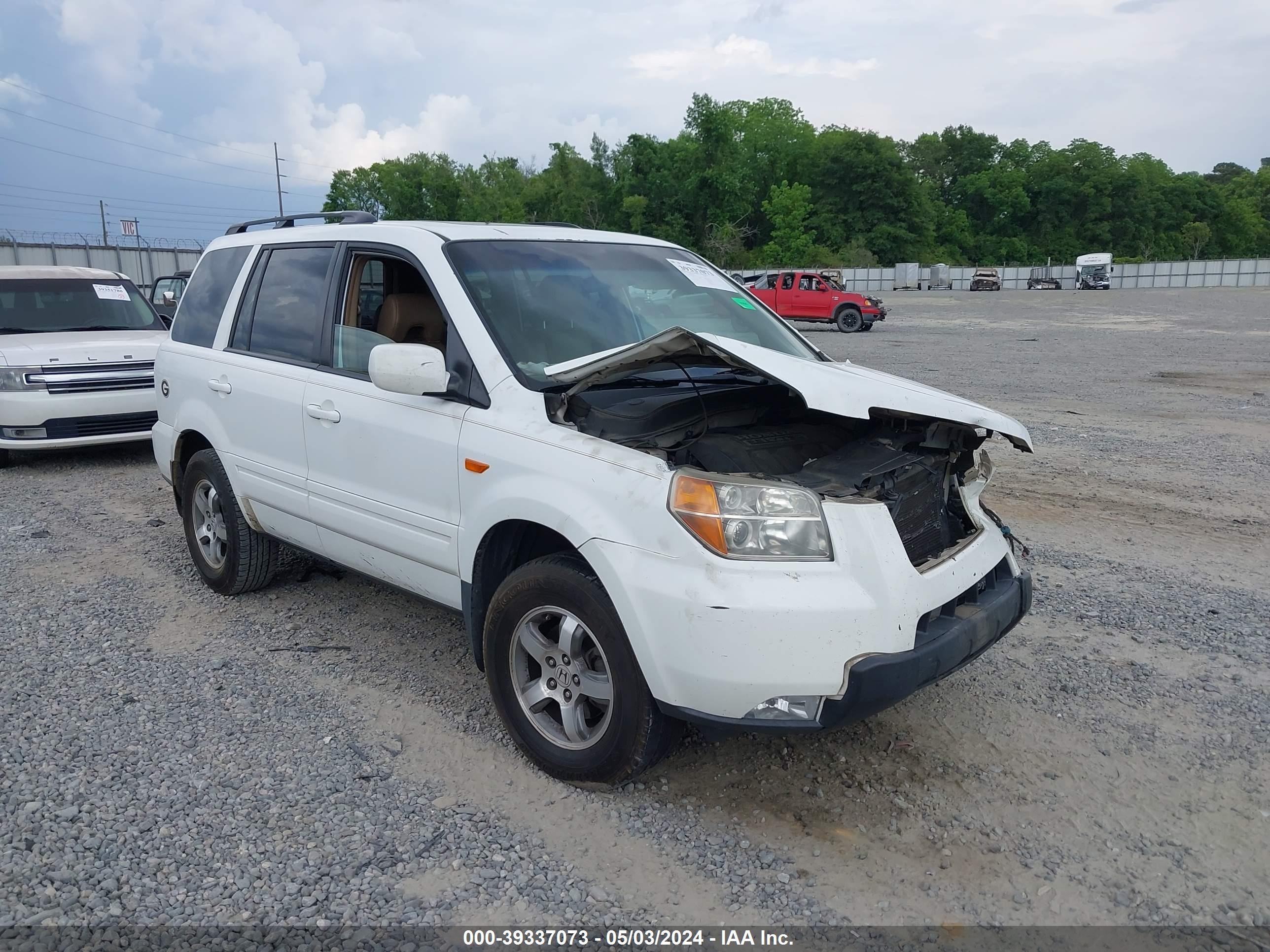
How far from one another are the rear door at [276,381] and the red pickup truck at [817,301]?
2435 cm

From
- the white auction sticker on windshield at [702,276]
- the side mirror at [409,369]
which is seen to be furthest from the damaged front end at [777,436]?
the white auction sticker on windshield at [702,276]

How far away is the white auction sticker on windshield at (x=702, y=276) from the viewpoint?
4.55m

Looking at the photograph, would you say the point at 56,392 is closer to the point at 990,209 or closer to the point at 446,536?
the point at 446,536

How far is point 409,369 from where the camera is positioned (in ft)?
11.3

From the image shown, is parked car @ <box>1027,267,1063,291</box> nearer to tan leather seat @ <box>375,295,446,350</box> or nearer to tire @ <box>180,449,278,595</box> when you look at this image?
tire @ <box>180,449,278,595</box>

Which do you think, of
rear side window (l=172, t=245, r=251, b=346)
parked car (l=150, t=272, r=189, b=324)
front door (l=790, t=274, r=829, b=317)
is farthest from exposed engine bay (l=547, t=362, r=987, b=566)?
front door (l=790, t=274, r=829, b=317)

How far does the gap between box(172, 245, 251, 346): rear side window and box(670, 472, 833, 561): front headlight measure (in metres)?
3.48

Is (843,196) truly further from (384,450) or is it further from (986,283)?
(384,450)

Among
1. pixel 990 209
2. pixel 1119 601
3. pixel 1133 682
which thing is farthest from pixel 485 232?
pixel 990 209

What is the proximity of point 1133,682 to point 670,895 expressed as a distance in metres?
2.44

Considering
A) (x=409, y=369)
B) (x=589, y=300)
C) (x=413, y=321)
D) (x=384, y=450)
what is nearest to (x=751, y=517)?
(x=409, y=369)

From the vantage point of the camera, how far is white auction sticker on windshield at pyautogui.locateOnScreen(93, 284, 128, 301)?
9852mm

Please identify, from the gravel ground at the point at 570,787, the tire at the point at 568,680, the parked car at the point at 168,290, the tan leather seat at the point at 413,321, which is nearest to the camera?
the gravel ground at the point at 570,787

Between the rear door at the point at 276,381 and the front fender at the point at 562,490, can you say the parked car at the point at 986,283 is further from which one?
the front fender at the point at 562,490
